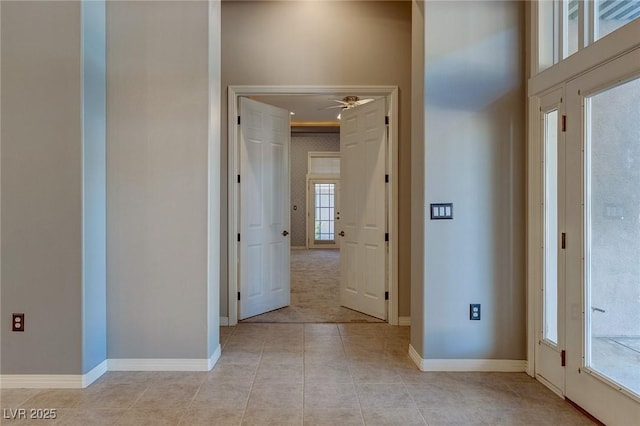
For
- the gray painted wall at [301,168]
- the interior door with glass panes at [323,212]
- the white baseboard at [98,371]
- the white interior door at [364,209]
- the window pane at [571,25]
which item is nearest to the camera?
the window pane at [571,25]

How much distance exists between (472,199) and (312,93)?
213cm

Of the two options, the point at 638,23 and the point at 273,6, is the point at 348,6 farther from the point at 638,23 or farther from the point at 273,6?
the point at 638,23

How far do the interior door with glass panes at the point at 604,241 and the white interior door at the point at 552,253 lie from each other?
0.08 meters

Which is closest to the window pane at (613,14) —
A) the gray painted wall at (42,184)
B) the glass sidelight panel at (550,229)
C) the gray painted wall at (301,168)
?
the glass sidelight panel at (550,229)

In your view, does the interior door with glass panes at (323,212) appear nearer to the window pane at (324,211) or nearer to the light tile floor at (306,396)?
the window pane at (324,211)

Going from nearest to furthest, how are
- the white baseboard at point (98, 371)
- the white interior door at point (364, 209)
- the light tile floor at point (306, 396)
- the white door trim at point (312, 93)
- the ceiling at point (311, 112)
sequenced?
the light tile floor at point (306, 396), the white baseboard at point (98, 371), the white door trim at point (312, 93), the white interior door at point (364, 209), the ceiling at point (311, 112)

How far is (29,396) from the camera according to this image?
2600 millimetres

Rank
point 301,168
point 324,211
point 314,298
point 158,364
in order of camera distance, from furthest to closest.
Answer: point 324,211
point 301,168
point 314,298
point 158,364

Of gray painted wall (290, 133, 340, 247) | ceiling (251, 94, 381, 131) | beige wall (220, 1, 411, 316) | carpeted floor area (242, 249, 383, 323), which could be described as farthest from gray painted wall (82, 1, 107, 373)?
gray painted wall (290, 133, 340, 247)

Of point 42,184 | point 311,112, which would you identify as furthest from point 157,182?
point 311,112

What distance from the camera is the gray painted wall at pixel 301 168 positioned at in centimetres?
1129

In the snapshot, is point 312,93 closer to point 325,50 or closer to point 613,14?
point 325,50

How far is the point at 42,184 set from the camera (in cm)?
273

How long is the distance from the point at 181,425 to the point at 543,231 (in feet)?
8.77
